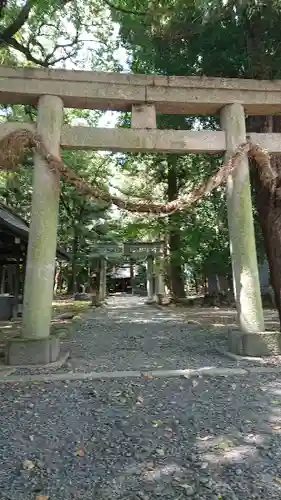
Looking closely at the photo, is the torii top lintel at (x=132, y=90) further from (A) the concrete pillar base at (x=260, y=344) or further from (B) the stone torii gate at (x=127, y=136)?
(A) the concrete pillar base at (x=260, y=344)

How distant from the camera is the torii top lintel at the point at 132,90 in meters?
5.46

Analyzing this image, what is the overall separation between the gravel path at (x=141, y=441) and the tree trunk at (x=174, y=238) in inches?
406

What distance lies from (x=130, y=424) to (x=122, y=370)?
65.6 inches

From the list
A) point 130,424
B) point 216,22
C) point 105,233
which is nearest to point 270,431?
point 130,424

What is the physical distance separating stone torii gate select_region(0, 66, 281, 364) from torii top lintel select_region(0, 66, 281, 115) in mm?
13

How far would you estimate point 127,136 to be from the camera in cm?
558

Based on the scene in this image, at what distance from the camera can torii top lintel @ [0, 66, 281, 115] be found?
5.46 metres

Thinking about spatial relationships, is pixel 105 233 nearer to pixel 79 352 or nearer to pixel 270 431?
pixel 79 352

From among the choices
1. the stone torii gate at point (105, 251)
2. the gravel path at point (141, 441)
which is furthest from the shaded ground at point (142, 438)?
the stone torii gate at point (105, 251)

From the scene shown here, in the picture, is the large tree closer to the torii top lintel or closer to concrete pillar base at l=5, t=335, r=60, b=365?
the torii top lintel

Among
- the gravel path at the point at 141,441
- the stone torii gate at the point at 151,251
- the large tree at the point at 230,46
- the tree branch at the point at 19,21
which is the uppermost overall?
the tree branch at the point at 19,21

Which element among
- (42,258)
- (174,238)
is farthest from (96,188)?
(174,238)

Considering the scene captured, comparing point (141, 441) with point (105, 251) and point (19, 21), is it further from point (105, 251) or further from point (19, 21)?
point (105, 251)

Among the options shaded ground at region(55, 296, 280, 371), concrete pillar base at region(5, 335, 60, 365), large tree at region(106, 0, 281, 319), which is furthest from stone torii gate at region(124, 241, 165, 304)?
concrete pillar base at region(5, 335, 60, 365)
